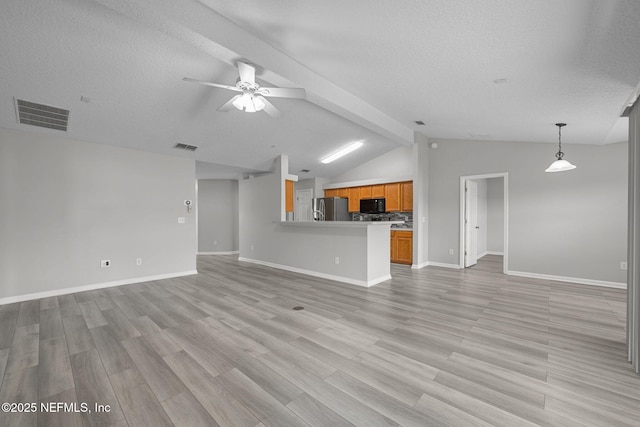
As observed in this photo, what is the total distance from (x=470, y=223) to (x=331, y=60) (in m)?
5.30

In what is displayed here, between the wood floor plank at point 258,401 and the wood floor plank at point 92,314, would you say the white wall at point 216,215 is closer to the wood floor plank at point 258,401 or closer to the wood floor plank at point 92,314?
the wood floor plank at point 92,314

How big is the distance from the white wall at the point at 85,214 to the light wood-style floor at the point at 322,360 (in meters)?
0.56

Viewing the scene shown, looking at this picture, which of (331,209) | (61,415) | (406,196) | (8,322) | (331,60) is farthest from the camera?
(406,196)

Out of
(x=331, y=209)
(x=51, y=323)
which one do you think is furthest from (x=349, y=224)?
(x=51, y=323)

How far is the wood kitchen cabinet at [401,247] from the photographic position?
6.60 metres

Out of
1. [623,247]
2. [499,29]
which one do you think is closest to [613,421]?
[499,29]

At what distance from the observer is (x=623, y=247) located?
14.8 feet

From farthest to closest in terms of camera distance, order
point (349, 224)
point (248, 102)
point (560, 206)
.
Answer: point (560, 206), point (349, 224), point (248, 102)

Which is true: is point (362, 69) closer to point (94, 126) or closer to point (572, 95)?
point (572, 95)

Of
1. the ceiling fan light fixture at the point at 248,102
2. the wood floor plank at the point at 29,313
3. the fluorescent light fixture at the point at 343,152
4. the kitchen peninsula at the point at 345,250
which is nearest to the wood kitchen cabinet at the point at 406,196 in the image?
the fluorescent light fixture at the point at 343,152

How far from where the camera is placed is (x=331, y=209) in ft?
18.1

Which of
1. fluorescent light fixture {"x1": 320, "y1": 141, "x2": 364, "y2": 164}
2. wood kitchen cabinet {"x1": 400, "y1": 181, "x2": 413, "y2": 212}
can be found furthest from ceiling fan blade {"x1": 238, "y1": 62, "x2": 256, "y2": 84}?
wood kitchen cabinet {"x1": 400, "y1": 181, "x2": 413, "y2": 212}

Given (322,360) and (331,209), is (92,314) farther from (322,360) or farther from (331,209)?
(331,209)

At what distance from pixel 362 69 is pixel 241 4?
146cm
